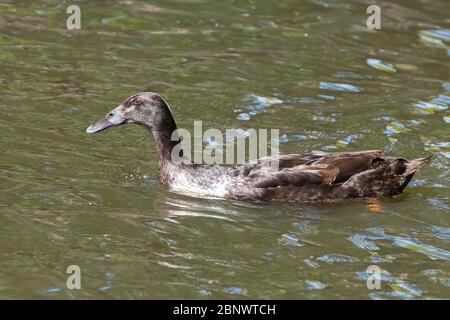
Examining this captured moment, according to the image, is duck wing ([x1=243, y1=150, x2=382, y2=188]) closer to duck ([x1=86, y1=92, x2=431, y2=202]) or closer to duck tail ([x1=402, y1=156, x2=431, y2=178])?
duck ([x1=86, y1=92, x2=431, y2=202])

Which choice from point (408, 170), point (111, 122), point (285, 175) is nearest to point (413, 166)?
point (408, 170)

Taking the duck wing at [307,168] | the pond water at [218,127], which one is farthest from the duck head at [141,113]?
the duck wing at [307,168]

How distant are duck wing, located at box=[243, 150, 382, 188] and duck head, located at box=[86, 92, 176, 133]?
1.24 meters

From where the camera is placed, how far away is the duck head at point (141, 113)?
12.0m

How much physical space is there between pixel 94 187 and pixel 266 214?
1.98 metres

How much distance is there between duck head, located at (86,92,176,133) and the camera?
12008 millimetres

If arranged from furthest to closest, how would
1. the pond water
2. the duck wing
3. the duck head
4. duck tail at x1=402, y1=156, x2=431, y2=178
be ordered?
1. the duck head
2. duck tail at x1=402, y1=156, x2=431, y2=178
3. the duck wing
4. the pond water

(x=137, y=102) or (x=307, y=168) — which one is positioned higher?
(x=137, y=102)

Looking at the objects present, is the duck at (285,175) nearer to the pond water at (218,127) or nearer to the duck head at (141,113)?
the duck head at (141,113)

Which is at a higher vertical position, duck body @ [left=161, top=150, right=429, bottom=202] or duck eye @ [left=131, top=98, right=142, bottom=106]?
duck eye @ [left=131, top=98, right=142, bottom=106]

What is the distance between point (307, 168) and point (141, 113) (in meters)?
2.12

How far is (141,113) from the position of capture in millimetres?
12055

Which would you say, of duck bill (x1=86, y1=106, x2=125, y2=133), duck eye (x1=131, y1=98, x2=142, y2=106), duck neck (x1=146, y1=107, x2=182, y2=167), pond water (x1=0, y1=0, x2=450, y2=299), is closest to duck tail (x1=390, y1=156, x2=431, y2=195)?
pond water (x1=0, y1=0, x2=450, y2=299)

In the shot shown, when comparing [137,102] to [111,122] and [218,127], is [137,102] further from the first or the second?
[218,127]
